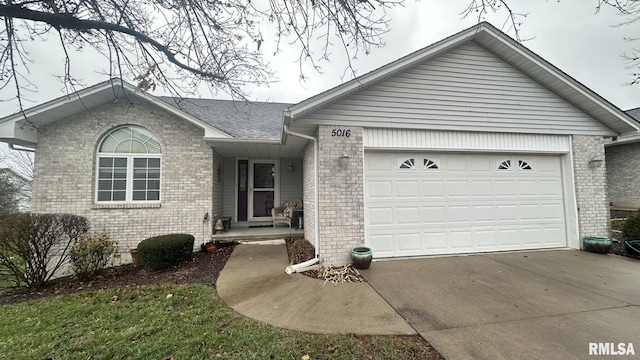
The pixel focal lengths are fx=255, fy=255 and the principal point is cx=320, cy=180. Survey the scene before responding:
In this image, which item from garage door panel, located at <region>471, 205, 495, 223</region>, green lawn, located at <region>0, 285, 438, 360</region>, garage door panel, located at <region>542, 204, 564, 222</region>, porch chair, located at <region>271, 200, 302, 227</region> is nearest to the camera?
green lawn, located at <region>0, 285, 438, 360</region>

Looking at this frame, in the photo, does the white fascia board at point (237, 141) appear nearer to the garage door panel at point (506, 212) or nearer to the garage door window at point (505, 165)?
the garage door window at point (505, 165)

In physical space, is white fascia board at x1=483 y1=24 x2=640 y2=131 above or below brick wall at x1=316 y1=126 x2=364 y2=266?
above

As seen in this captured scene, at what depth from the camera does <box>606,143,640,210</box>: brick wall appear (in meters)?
10.7

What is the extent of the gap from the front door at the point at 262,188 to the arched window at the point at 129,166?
298 centimetres

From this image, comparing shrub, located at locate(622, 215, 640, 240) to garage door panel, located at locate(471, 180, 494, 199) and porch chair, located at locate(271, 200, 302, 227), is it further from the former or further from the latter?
porch chair, located at locate(271, 200, 302, 227)

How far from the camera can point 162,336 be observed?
2.91 metres

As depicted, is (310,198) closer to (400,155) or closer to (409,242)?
(400,155)

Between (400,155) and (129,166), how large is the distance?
23.5 feet

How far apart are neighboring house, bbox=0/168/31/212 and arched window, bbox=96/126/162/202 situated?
10.1 meters

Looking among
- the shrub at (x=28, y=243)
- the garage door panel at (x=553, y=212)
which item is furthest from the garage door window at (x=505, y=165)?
the shrub at (x=28, y=243)

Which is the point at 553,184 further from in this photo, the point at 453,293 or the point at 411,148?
the point at 453,293

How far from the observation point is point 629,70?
3.82 metres

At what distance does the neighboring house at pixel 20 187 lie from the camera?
12624mm

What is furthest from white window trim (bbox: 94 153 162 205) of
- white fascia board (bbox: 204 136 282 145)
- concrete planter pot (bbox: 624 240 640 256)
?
concrete planter pot (bbox: 624 240 640 256)
